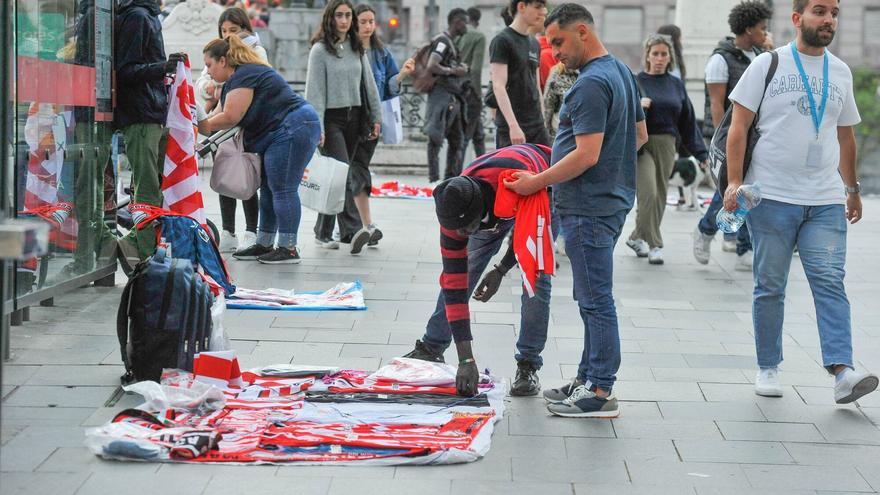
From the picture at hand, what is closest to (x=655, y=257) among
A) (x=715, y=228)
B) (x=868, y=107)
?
(x=715, y=228)

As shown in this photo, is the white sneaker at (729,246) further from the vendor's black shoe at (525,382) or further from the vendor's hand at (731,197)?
the vendor's black shoe at (525,382)

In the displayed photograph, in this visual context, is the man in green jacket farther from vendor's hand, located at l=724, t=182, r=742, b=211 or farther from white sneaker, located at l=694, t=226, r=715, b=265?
vendor's hand, located at l=724, t=182, r=742, b=211

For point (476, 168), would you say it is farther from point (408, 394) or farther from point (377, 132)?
point (377, 132)

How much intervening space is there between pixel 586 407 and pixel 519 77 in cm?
436

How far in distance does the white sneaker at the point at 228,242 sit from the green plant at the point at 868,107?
4211 cm

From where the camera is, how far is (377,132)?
10.1 meters

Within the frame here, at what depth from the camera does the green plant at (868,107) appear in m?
49.2

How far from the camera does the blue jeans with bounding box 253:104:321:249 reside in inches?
364

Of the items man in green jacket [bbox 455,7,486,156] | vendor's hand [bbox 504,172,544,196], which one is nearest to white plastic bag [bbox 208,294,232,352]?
vendor's hand [bbox 504,172,544,196]

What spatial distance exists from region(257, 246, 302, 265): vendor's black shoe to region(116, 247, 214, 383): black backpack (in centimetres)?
377

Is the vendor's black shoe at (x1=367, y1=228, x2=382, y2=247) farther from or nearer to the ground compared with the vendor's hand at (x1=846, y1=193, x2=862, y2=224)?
nearer to the ground

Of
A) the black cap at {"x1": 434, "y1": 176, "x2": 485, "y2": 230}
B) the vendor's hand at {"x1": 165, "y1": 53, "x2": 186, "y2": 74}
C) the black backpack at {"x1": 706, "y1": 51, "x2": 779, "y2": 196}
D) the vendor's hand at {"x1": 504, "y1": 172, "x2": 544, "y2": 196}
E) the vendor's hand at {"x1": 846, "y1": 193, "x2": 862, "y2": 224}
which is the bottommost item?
the vendor's hand at {"x1": 846, "y1": 193, "x2": 862, "y2": 224}

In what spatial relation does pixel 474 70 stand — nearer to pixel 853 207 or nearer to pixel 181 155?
pixel 181 155

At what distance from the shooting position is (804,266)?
226 inches
